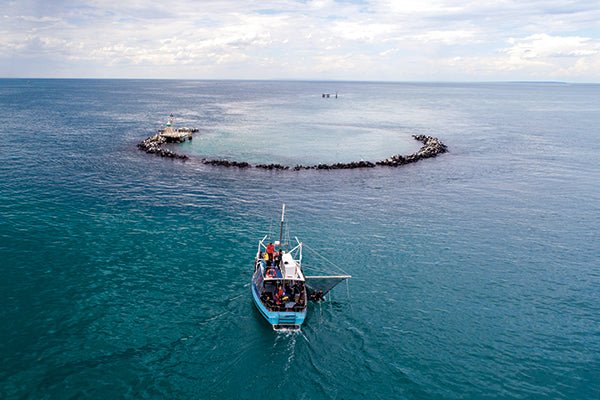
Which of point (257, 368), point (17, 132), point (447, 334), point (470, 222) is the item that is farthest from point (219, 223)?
point (17, 132)

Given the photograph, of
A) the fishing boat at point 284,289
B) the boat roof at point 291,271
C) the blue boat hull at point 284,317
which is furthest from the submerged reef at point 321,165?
the blue boat hull at point 284,317

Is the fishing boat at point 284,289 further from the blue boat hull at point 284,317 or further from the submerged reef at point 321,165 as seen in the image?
the submerged reef at point 321,165

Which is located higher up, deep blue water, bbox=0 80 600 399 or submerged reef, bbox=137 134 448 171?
submerged reef, bbox=137 134 448 171

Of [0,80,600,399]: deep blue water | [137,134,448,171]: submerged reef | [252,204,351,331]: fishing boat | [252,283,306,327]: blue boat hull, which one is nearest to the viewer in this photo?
[0,80,600,399]: deep blue water

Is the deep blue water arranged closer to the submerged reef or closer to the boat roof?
the boat roof

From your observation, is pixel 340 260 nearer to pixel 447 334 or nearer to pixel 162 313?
pixel 447 334

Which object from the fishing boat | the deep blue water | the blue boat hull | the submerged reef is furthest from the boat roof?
the submerged reef

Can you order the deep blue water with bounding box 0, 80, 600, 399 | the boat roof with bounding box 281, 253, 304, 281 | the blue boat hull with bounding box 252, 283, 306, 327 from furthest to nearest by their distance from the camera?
Result: the boat roof with bounding box 281, 253, 304, 281
the blue boat hull with bounding box 252, 283, 306, 327
the deep blue water with bounding box 0, 80, 600, 399
